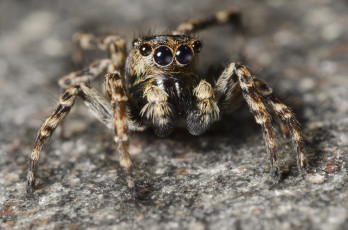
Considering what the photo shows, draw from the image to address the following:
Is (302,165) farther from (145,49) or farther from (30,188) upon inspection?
(30,188)

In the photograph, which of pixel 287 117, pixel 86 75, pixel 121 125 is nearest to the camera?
pixel 121 125

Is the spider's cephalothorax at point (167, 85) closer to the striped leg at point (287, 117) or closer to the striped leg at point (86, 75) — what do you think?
the striped leg at point (287, 117)

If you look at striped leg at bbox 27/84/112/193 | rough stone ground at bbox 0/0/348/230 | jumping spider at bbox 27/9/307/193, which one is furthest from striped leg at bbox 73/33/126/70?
striped leg at bbox 27/84/112/193

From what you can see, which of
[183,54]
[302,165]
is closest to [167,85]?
[183,54]

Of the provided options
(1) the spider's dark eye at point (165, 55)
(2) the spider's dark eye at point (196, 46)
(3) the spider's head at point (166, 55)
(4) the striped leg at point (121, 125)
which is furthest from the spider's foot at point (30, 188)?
(2) the spider's dark eye at point (196, 46)

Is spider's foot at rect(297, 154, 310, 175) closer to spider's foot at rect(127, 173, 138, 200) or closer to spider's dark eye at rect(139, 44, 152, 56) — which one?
spider's foot at rect(127, 173, 138, 200)

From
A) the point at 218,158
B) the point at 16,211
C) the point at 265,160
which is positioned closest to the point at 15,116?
the point at 16,211
